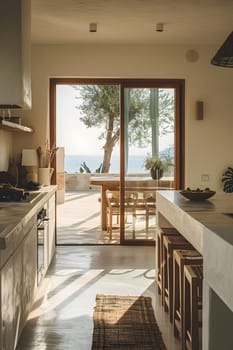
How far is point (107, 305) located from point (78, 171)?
293 inches

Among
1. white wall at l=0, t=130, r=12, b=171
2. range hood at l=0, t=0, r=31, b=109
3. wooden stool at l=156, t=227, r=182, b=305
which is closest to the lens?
range hood at l=0, t=0, r=31, b=109

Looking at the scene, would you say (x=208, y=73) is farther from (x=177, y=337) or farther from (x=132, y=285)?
(x=177, y=337)

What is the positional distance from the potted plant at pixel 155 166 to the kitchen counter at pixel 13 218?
2.89m

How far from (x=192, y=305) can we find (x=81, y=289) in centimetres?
194

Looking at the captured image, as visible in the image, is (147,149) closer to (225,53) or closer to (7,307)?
(225,53)

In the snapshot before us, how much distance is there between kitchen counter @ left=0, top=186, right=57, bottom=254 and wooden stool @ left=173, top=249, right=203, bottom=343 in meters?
1.13

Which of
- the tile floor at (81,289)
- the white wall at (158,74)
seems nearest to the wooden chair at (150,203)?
the tile floor at (81,289)

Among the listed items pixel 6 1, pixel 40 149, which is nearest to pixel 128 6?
pixel 6 1

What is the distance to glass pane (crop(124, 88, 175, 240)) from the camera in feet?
22.9

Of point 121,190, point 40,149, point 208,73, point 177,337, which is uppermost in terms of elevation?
point 208,73

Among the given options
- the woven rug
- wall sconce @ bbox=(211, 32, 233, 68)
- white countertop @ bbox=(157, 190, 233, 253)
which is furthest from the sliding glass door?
wall sconce @ bbox=(211, 32, 233, 68)

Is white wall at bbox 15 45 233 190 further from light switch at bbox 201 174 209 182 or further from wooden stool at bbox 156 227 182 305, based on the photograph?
wooden stool at bbox 156 227 182 305

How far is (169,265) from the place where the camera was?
159 inches

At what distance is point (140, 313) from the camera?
4035 mm
